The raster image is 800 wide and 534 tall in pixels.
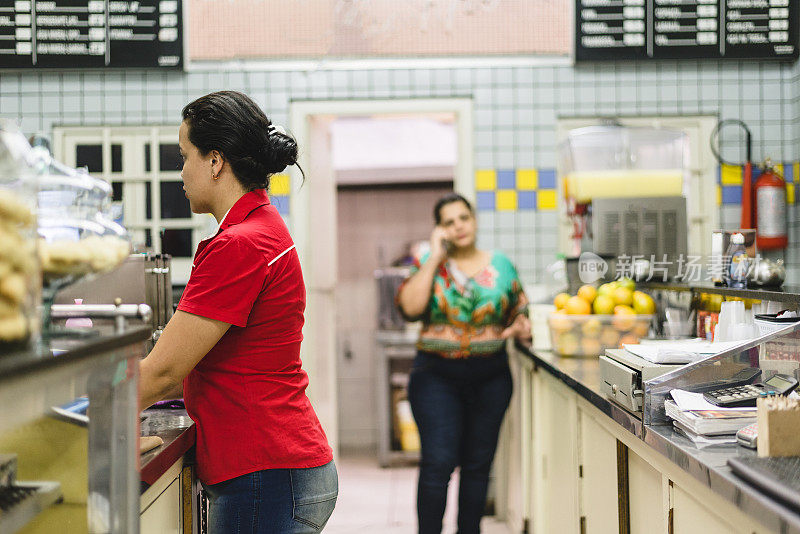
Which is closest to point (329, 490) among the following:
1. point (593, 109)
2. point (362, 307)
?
point (593, 109)

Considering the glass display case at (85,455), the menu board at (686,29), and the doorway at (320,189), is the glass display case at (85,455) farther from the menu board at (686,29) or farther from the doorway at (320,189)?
the menu board at (686,29)

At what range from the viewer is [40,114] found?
395cm

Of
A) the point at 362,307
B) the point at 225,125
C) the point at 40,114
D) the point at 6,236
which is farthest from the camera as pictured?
the point at 362,307

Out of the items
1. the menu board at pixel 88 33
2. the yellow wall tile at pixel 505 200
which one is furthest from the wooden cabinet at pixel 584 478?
the menu board at pixel 88 33

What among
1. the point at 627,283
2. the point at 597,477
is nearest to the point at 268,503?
the point at 597,477

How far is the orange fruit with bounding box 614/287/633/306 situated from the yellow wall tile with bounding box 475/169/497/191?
130 centimetres

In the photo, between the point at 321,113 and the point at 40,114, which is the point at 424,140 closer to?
the point at 321,113

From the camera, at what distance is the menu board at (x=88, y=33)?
Result: 383 cm

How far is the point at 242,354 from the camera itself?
142cm

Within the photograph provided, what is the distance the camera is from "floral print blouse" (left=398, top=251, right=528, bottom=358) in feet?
9.58

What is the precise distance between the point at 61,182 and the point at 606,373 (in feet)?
4.65

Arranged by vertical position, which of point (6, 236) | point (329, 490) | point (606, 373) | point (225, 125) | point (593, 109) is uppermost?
point (593, 109)

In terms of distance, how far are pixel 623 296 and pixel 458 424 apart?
84 cm

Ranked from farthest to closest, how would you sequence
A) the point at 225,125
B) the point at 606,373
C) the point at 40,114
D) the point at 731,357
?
the point at 40,114 → the point at 606,373 → the point at 731,357 → the point at 225,125
